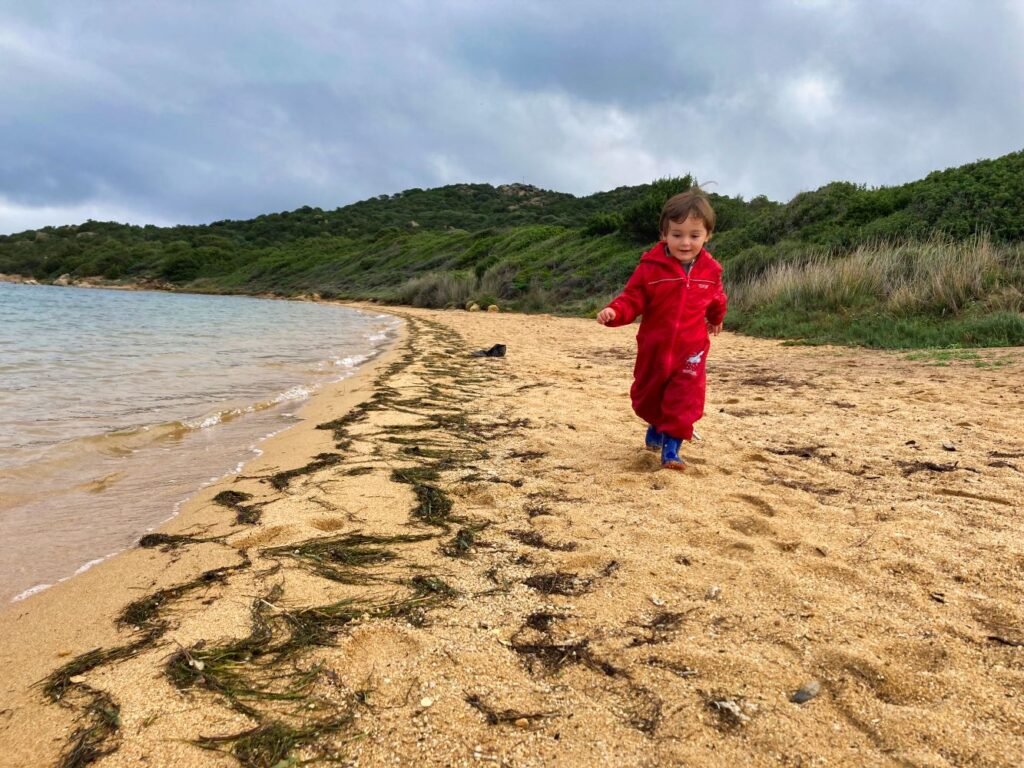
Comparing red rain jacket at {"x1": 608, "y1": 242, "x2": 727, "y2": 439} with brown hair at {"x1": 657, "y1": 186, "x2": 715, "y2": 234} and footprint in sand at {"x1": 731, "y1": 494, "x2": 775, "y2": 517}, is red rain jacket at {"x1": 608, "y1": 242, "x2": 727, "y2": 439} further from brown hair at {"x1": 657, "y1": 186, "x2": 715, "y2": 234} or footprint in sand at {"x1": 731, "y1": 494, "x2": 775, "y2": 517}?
footprint in sand at {"x1": 731, "y1": 494, "x2": 775, "y2": 517}

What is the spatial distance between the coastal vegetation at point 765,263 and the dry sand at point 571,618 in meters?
6.46

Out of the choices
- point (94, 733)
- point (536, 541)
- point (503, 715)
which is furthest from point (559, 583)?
point (94, 733)

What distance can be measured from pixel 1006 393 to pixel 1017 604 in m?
3.81

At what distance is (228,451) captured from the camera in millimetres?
3814

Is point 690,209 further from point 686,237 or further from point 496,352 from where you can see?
point 496,352

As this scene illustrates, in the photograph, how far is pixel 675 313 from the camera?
3.07 meters

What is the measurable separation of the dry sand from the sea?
0.33 m

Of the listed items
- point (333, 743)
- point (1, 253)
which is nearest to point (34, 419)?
point (333, 743)

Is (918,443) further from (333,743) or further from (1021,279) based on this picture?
(1021,279)

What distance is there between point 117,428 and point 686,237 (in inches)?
162

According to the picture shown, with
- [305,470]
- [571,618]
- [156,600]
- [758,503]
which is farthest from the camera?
[305,470]

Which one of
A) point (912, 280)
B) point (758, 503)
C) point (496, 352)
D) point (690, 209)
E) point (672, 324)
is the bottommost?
point (758, 503)

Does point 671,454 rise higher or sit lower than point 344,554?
higher

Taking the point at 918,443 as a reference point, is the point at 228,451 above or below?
below
